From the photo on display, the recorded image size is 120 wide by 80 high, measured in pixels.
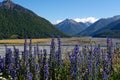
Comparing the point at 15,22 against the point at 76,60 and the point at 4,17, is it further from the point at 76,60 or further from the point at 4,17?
the point at 76,60

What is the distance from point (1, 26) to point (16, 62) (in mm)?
169415

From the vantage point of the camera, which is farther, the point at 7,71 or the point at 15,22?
the point at 15,22

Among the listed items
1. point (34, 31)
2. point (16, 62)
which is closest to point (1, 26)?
point (34, 31)

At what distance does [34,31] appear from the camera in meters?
193

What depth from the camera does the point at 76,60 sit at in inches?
323

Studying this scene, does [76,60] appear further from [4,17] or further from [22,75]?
[4,17]

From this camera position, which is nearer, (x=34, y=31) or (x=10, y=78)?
(x=10, y=78)

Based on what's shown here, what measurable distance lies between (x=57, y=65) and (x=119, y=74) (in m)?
1.91

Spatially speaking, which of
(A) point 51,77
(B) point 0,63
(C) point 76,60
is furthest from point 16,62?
(C) point 76,60

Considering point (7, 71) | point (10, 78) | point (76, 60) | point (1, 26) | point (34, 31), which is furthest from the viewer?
point (34, 31)

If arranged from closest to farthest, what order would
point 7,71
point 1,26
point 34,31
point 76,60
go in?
point 76,60, point 7,71, point 1,26, point 34,31

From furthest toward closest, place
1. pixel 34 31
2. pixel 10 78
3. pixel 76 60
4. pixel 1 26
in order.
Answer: pixel 34 31, pixel 1 26, pixel 10 78, pixel 76 60

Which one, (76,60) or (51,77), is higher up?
(76,60)

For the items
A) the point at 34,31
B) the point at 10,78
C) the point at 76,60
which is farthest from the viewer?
the point at 34,31
